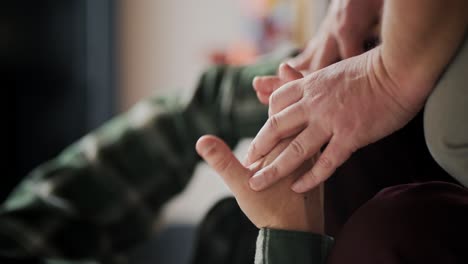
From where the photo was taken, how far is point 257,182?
0.43 m

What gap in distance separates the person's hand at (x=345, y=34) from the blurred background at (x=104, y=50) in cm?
96

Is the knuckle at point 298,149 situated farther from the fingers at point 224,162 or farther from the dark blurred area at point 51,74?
the dark blurred area at point 51,74

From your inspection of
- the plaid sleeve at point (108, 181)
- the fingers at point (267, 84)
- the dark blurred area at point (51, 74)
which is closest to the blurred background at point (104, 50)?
the dark blurred area at point (51, 74)

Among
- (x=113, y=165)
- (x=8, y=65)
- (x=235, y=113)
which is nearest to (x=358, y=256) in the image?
(x=235, y=113)

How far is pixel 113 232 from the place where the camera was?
0.99 metres

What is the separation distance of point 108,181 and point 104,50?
0.98 metres

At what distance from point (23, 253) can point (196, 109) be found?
13.4 inches

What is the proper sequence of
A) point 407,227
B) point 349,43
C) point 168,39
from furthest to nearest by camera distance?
point 168,39
point 349,43
point 407,227

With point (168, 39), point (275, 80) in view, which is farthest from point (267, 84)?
point (168, 39)

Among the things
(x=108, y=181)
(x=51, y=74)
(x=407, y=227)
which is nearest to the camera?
(x=407, y=227)

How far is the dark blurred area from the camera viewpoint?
167cm

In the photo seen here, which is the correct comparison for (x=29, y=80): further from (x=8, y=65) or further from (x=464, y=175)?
(x=464, y=175)

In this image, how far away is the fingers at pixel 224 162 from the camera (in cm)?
43

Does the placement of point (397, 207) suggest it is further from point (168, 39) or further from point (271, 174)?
point (168, 39)
